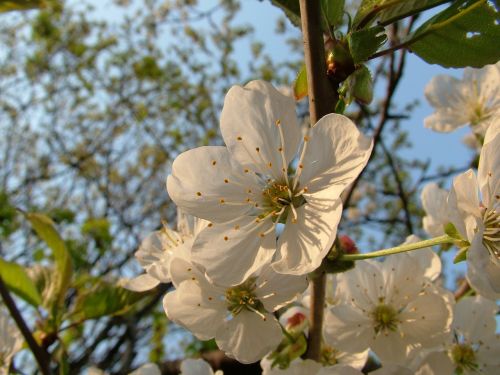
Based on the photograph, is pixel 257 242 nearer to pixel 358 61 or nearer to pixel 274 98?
pixel 274 98

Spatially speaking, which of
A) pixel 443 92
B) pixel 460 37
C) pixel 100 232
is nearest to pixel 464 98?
pixel 443 92

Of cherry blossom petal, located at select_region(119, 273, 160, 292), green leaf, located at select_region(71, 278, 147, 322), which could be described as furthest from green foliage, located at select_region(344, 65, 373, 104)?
green leaf, located at select_region(71, 278, 147, 322)

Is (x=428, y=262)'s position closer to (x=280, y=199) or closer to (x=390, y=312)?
(x=390, y=312)

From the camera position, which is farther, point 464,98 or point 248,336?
point 464,98

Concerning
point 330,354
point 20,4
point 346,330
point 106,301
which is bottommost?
point 330,354

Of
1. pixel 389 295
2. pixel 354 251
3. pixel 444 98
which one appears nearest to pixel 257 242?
pixel 354 251

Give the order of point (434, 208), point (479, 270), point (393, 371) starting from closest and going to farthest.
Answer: point (479, 270)
point (393, 371)
point (434, 208)
